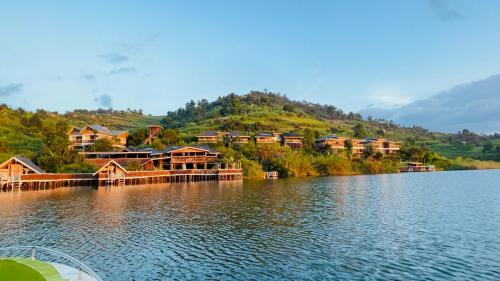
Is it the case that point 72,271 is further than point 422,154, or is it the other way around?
point 422,154

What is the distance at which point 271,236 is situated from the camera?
27375 mm

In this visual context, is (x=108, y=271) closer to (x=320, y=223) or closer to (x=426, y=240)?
(x=320, y=223)

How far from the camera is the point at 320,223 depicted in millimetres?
32062

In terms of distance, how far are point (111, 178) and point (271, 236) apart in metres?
52.6

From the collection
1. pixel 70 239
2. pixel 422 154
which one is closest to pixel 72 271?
pixel 70 239

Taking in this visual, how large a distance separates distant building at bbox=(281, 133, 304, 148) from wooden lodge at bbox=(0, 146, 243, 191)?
33.3 m

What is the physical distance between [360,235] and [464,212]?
15.8 m

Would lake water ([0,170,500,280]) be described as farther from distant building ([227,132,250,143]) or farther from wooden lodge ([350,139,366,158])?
wooden lodge ([350,139,366,158])

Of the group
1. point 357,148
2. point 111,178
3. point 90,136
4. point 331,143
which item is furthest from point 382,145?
point 111,178

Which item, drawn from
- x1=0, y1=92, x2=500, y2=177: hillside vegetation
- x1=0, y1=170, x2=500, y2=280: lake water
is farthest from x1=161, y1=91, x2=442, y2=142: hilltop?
x1=0, y1=170, x2=500, y2=280: lake water

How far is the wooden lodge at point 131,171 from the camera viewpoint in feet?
213

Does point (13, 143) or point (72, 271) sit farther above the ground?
point (13, 143)

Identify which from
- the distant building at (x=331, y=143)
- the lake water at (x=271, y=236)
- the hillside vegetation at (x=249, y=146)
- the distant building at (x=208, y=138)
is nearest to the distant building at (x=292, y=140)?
the hillside vegetation at (x=249, y=146)

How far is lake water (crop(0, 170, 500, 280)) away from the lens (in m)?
19.6
